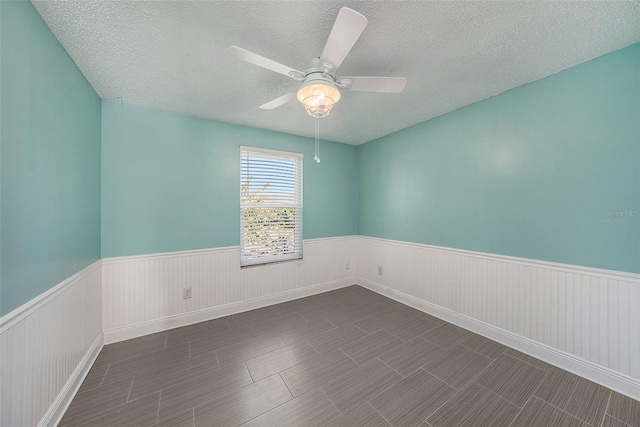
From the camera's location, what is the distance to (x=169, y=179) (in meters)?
2.64

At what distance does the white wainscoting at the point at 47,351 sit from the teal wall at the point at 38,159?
0.10 m

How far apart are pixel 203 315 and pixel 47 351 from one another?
1518mm

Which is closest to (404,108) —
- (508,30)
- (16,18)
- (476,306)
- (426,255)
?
(508,30)

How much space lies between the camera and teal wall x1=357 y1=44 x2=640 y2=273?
5.51 ft

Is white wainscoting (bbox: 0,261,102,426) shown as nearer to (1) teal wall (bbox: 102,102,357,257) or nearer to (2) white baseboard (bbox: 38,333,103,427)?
(2) white baseboard (bbox: 38,333,103,427)

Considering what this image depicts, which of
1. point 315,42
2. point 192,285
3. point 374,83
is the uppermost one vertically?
point 315,42

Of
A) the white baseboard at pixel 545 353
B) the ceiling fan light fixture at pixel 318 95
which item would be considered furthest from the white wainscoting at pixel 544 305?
the ceiling fan light fixture at pixel 318 95

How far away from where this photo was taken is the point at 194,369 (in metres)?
1.93

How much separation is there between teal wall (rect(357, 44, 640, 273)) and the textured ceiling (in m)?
0.22

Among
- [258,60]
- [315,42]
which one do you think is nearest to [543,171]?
[315,42]

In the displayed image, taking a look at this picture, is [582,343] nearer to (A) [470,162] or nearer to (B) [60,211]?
(A) [470,162]

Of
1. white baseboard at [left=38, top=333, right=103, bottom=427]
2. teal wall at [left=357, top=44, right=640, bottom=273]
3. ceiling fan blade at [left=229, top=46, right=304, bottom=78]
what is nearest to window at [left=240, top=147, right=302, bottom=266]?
white baseboard at [left=38, top=333, right=103, bottom=427]

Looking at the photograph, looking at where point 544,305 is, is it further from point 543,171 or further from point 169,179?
point 169,179

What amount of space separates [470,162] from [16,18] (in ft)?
11.7
